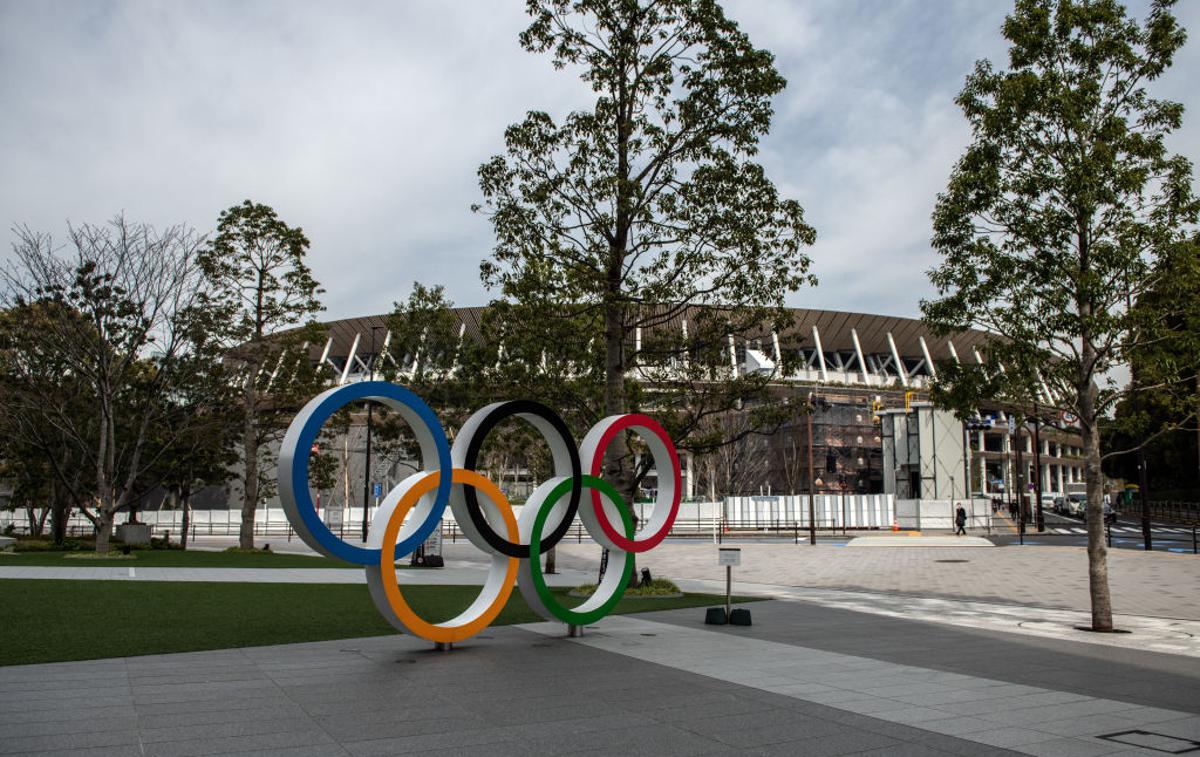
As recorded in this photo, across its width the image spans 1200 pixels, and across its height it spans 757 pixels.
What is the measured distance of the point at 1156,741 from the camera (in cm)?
624

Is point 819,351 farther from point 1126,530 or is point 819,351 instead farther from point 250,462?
point 250,462

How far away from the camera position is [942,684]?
849cm

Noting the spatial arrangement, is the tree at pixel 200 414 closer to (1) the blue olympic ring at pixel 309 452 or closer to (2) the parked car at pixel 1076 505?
(1) the blue olympic ring at pixel 309 452

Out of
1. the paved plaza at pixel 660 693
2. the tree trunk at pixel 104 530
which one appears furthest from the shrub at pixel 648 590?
the tree trunk at pixel 104 530

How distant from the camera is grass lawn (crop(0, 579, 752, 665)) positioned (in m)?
10.1

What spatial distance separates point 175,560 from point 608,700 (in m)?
23.1

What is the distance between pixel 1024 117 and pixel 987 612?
859 cm

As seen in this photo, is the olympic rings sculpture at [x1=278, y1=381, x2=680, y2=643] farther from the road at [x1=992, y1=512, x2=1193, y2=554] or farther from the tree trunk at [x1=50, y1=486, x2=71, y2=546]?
the tree trunk at [x1=50, y1=486, x2=71, y2=546]

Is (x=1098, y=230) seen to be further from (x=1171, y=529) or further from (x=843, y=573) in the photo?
(x=1171, y=529)

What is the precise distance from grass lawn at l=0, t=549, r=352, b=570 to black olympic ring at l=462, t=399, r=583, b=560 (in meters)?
16.4

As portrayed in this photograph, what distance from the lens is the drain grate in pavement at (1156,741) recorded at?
601 centimetres

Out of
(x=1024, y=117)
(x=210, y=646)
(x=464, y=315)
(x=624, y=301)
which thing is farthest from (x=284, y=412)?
(x=464, y=315)

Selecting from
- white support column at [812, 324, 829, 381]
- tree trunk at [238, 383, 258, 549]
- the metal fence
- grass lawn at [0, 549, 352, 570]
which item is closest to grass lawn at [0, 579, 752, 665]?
grass lawn at [0, 549, 352, 570]

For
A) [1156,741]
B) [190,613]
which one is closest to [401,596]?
[190,613]
